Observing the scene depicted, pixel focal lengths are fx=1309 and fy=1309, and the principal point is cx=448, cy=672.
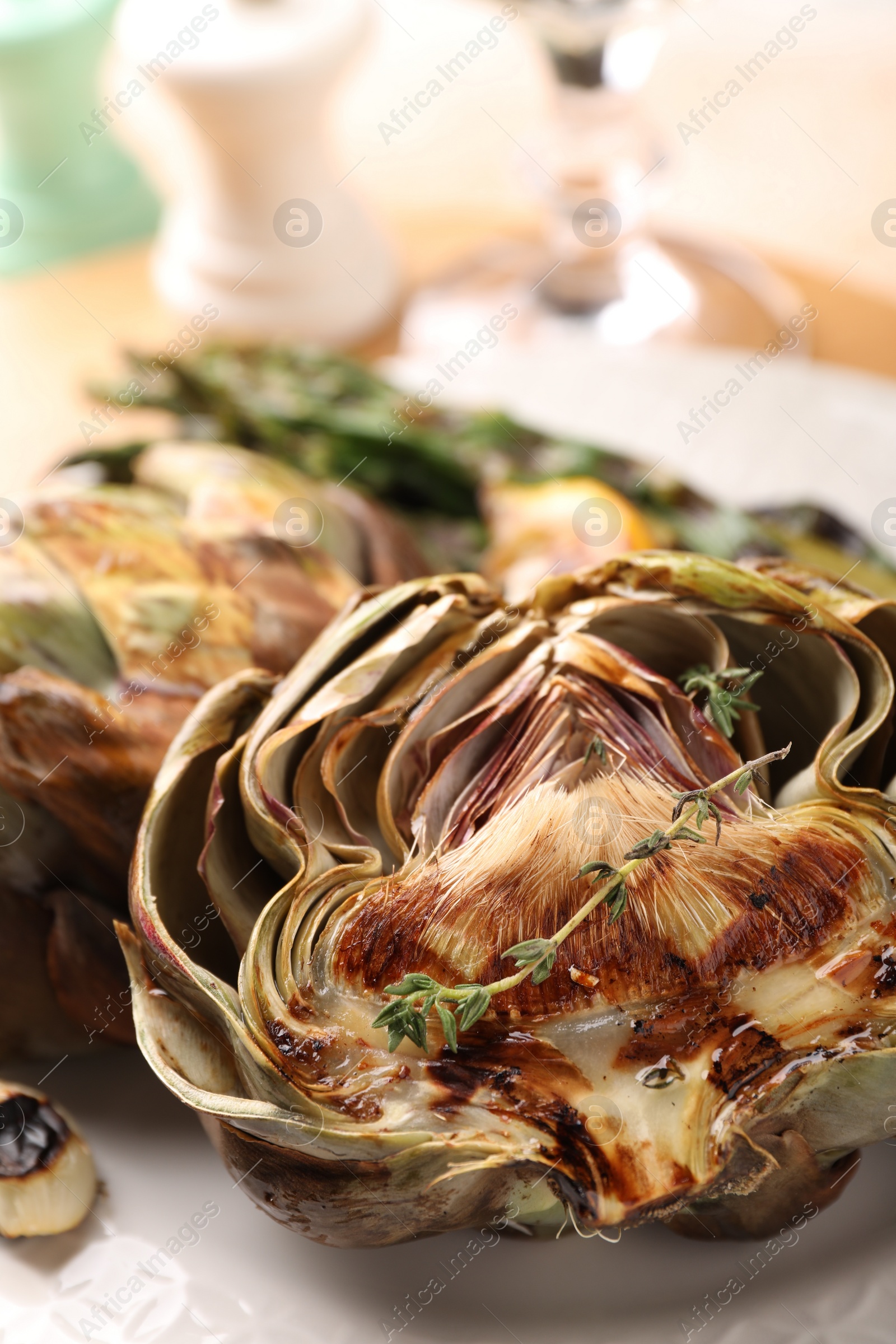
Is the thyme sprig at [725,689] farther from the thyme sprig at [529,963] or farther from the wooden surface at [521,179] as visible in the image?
the wooden surface at [521,179]

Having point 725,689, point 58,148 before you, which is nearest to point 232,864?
point 725,689

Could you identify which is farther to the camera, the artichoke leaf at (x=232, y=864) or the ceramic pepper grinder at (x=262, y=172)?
the ceramic pepper grinder at (x=262, y=172)

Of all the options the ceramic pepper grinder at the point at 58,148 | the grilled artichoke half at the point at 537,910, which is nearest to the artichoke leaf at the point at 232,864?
the grilled artichoke half at the point at 537,910

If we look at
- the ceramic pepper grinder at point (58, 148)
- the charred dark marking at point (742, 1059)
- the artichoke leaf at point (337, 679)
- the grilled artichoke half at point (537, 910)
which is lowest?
the charred dark marking at point (742, 1059)

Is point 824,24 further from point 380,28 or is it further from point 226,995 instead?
point 226,995

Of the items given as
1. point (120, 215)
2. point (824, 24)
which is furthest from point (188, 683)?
point (824, 24)

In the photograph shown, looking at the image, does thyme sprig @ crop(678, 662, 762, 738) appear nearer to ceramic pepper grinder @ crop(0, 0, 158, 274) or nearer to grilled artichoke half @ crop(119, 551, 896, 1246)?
grilled artichoke half @ crop(119, 551, 896, 1246)
